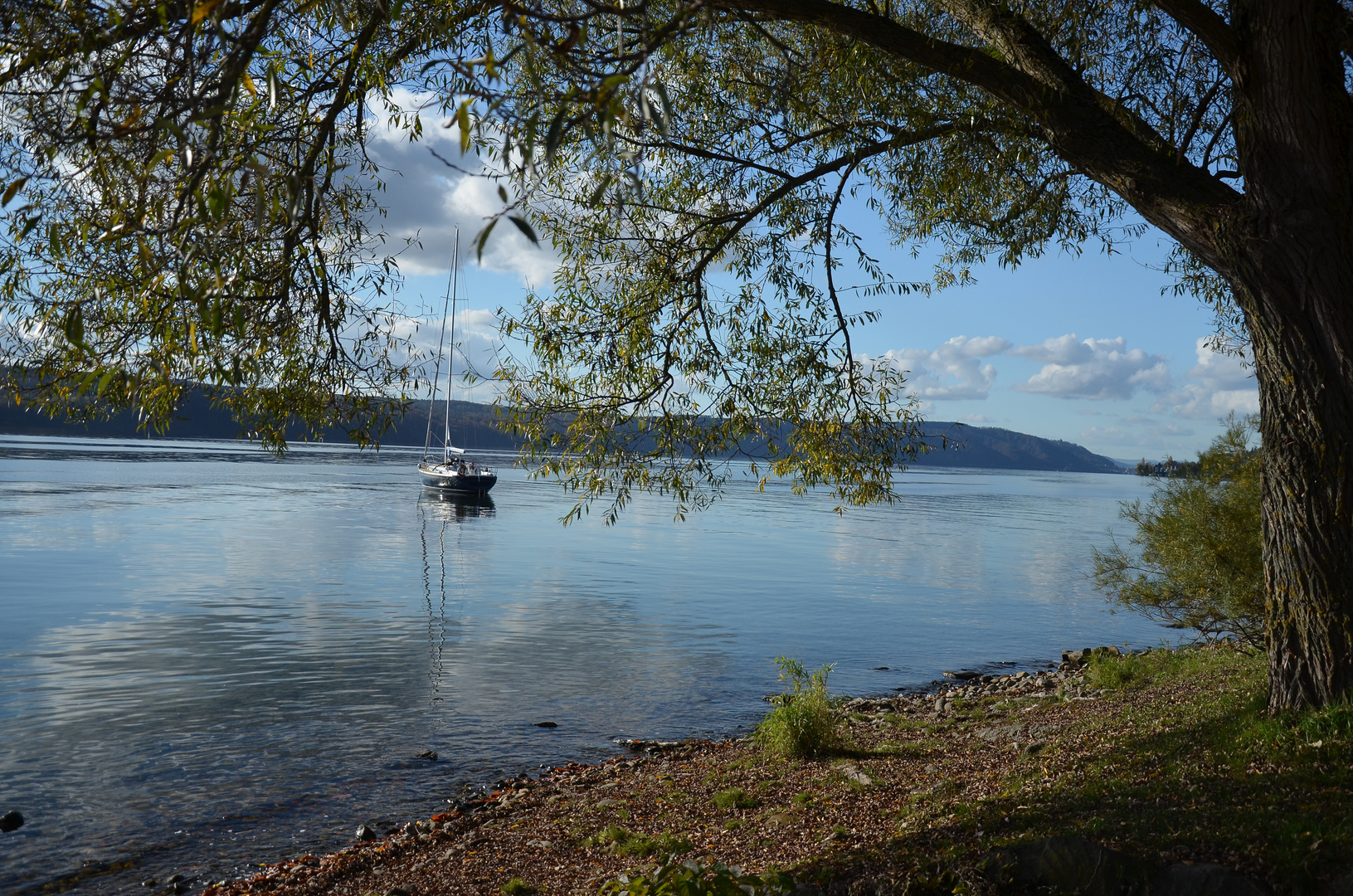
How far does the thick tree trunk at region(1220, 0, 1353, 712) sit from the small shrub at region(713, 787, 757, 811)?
16.7 ft

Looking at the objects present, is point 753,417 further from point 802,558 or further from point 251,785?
point 802,558

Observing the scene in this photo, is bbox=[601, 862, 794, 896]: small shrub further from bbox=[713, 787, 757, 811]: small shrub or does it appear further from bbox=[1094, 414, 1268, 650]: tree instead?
bbox=[1094, 414, 1268, 650]: tree

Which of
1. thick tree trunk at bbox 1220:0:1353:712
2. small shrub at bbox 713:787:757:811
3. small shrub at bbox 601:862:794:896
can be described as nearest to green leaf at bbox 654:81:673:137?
small shrub at bbox 601:862:794:896

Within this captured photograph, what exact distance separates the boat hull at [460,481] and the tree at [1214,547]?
2037 inches

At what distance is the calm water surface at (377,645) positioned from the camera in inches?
454

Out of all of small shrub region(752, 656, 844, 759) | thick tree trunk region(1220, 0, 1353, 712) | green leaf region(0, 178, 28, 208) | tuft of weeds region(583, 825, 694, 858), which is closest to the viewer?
green leaf region(0, 178, 28, 208)

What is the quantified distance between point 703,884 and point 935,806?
9.67 ft

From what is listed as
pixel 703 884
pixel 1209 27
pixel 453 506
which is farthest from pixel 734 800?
pixel 453 506

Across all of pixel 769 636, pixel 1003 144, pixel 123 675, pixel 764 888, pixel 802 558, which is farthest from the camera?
pixel 802 558

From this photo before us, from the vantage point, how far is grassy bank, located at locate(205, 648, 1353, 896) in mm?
6004

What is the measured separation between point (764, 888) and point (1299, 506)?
519cm

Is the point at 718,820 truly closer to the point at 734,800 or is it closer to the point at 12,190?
the point at 734,800

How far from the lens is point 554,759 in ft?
43.6

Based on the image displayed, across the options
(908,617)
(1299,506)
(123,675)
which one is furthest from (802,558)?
(1299,506)
